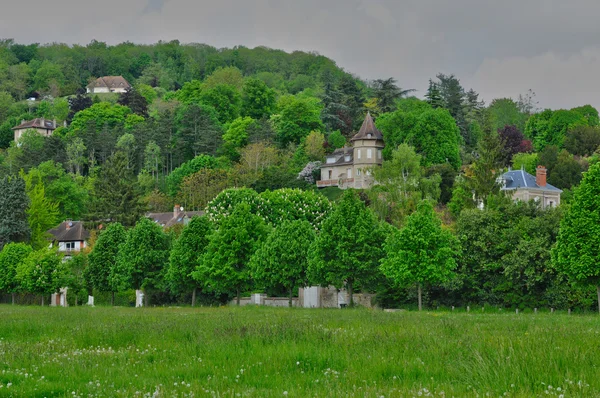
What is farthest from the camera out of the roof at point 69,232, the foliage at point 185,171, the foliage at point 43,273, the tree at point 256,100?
the tree at point 256,100

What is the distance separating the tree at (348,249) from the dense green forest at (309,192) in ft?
0.49

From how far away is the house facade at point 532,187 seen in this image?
9644 cm

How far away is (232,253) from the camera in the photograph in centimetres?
5984

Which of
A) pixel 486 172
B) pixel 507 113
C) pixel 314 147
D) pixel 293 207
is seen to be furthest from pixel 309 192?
pixel 507 113

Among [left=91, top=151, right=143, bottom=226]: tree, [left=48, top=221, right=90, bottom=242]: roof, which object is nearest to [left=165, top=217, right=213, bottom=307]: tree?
[left=91, top=151, right=143, bottom=226]: tree

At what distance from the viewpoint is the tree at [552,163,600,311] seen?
44031 millimetres

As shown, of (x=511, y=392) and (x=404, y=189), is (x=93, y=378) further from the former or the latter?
(x=404, y=189)

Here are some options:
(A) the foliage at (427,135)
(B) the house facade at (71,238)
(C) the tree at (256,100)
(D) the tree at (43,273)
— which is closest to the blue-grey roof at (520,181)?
(A) the foliage at (427,135)

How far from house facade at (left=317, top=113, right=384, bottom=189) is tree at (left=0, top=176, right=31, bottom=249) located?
48500 mm

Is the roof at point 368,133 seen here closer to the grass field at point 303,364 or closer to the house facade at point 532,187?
the house facade at point 532,187

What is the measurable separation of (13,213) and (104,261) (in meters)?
27.0

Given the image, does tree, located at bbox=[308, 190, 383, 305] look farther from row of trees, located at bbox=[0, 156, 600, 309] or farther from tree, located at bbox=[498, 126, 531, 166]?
tree, located at bbox=[498, 126, 531, 166]

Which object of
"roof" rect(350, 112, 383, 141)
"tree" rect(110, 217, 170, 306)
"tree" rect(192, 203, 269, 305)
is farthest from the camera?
"roof" rect(350, 112, 383, 141)

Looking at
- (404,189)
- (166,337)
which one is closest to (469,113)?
(404,189)
